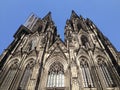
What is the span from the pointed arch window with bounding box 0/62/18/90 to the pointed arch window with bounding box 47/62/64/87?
4.15m

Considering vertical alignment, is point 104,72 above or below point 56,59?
below

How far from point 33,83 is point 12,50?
9690 millimetres

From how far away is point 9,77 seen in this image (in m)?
19.7

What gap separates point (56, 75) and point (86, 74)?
3.31 metres

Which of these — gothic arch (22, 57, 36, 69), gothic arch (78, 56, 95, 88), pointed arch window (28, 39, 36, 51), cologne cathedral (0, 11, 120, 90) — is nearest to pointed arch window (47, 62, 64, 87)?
cologne cathedral (0, 11, 120, 90)

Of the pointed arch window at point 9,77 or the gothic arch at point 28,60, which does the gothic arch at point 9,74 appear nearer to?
the pointed arch window at point 9,77

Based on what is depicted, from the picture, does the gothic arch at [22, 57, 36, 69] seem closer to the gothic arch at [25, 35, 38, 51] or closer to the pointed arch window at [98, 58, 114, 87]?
the gothic arch at [25, 35, 38, 51]

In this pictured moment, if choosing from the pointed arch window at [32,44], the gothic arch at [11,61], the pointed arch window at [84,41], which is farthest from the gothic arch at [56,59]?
the pointed arch window at [84,41]

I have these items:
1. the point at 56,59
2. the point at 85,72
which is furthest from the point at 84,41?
the point at 85,72

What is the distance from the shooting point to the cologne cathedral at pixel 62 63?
17.7m

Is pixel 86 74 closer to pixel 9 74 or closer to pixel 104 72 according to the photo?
pixel 104 72

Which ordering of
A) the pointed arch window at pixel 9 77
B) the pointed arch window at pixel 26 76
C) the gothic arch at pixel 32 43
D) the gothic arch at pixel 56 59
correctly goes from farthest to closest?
the gothic arch at pixel 32 43
the gothic arch at pixel 56 59
the pointed arch window at pixel 9 77
the pointed arch window at pixel 26 76

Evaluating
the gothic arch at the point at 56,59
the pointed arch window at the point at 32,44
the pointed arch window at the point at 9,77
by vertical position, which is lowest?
the pointed arch window at the point at 9,77

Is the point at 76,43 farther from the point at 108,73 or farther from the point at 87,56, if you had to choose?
the point at 108,73
